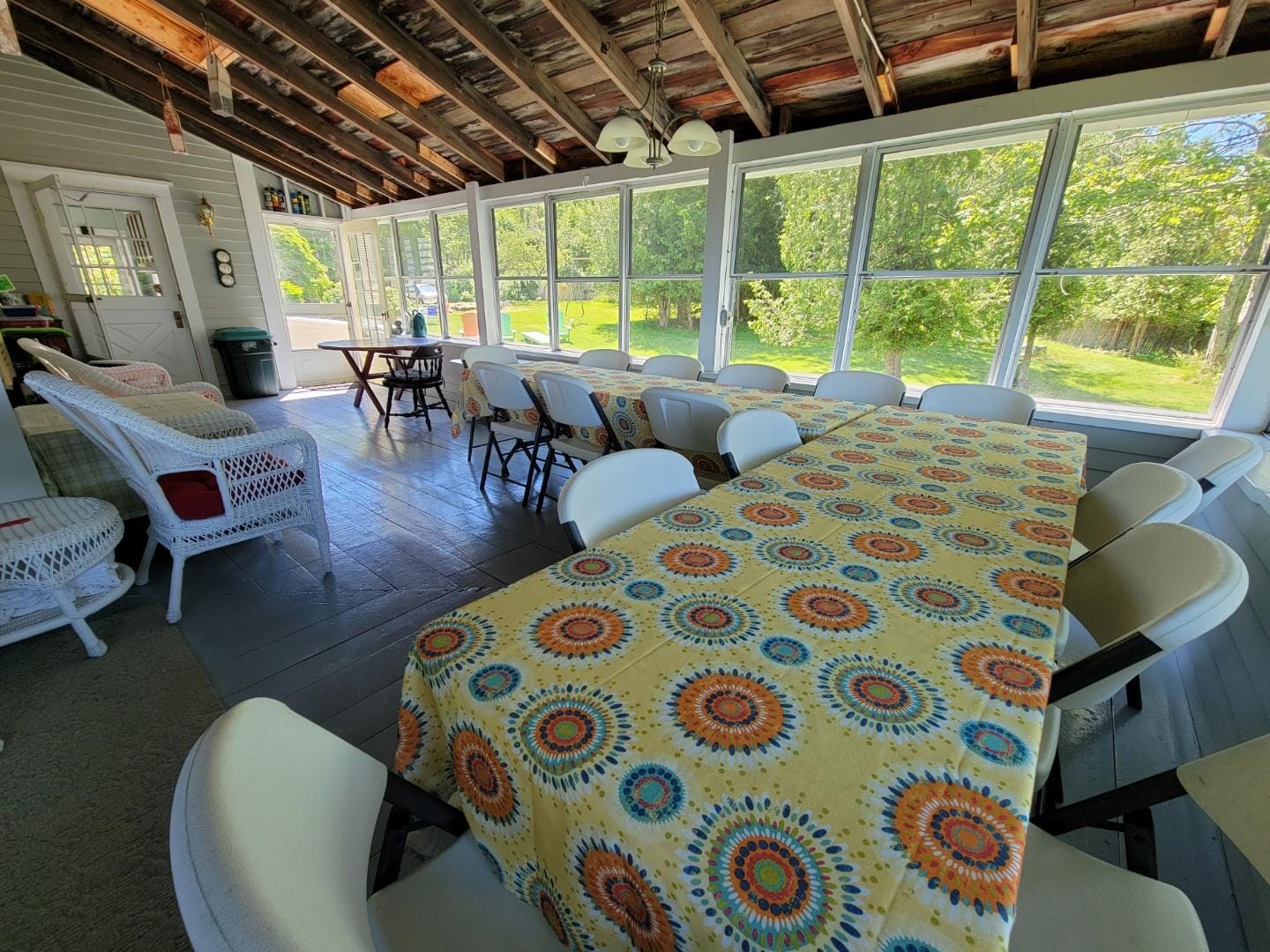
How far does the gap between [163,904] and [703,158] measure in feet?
15.0

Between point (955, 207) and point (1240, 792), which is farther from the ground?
point (955, 207)

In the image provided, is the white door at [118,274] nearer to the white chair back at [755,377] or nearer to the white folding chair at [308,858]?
the white chair back at [755,377]

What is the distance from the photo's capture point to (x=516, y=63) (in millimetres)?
3258

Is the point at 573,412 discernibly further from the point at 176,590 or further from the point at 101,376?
the point at 101,376

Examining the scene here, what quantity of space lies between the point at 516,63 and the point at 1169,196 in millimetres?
3792

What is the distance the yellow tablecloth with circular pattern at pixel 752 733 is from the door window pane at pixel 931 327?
260 cm

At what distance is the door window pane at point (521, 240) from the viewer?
17.1 ft

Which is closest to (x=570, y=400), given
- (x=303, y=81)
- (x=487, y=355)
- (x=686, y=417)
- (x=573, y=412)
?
(x=573, y=412)

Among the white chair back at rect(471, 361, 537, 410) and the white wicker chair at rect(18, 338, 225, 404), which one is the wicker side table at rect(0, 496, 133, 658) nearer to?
the white wicker chair at rect(18, 338, 225, 404)

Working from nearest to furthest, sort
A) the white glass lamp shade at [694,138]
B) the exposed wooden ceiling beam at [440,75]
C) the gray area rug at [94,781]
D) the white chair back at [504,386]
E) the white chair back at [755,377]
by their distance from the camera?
the gray area rug at [94,781] → the white glass lamp shade at [694,138] → the white chair back at [504,386] → the exposed wooden ceiling beam at [440,75] → the white chair back at [755,377]

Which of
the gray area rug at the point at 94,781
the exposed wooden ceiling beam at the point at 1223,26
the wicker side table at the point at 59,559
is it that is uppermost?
the exposed wooden ceiling beam at the point at 1223,26

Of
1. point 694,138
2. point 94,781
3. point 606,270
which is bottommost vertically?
point 94,781

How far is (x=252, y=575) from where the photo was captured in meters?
2.29

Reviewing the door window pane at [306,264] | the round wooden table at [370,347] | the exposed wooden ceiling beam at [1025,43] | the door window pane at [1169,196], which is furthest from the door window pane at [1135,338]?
the door window pane at [306,264]
